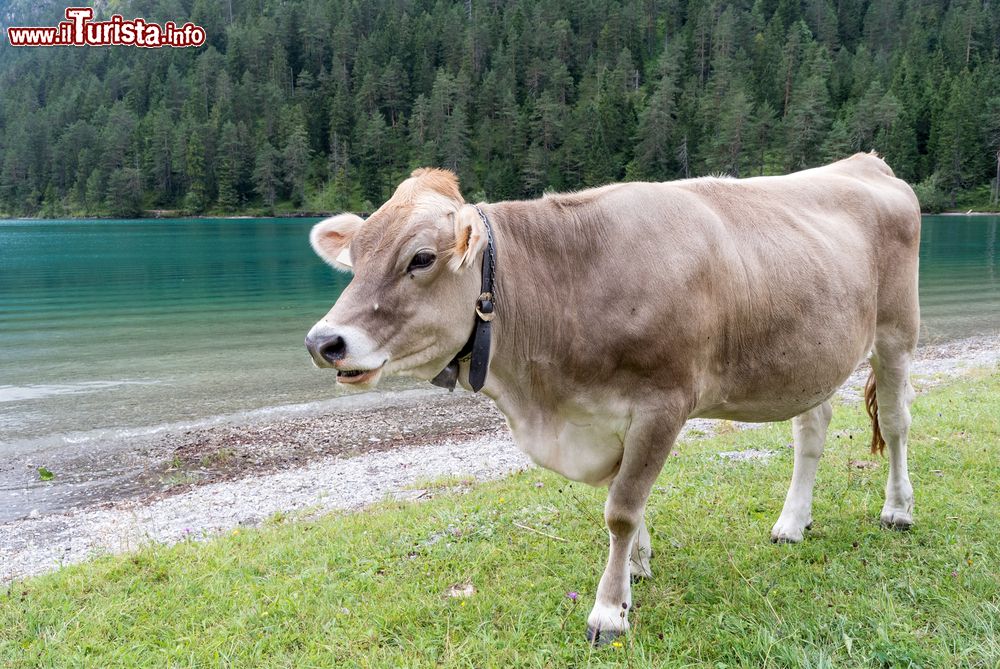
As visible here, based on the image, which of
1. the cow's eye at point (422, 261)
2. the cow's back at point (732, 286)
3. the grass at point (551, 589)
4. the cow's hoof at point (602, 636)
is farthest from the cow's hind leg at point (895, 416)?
the cow's eye at point (422, 261)

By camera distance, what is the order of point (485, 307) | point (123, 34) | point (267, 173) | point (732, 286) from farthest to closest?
point (123, 34) → point (267, 173) → point (732, 286) → point (485, 307)

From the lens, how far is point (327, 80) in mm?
163000

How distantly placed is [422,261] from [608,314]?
3.51 ft

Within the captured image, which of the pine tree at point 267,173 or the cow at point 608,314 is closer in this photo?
the cow at point 608,314

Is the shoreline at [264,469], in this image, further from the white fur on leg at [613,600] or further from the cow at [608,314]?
the cow at [608,314]

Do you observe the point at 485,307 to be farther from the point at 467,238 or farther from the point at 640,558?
the point at 640,558

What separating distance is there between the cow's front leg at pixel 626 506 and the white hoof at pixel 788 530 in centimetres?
→ 175

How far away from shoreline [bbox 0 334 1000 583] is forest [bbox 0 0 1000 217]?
329ft

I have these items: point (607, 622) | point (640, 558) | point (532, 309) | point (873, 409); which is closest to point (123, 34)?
point (873, 409)

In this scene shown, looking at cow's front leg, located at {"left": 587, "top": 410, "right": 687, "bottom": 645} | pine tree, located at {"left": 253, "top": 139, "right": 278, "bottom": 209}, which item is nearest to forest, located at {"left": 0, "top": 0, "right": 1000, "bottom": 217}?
pine tree, located at {"left": 253, "top": 139, "right": 278, "bottom": 209}

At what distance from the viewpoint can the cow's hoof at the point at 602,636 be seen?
4.19 m

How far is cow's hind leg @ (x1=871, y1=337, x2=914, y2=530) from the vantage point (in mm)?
5504

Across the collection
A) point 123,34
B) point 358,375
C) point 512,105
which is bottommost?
point 358,375

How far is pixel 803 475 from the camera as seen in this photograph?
565cm
